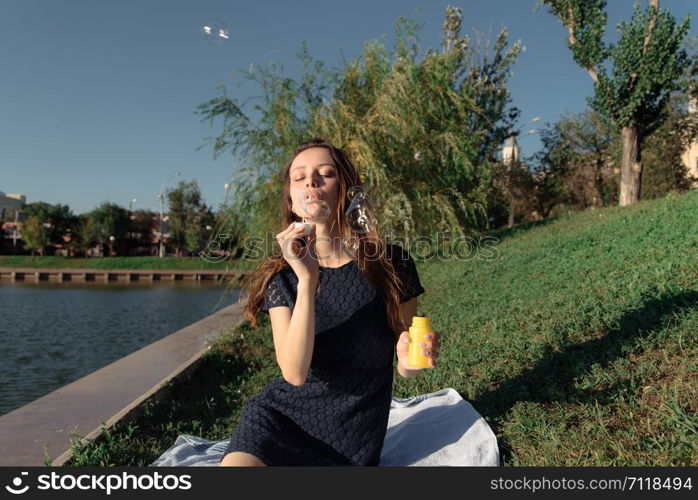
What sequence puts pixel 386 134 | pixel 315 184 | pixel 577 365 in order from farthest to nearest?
pixel 386 134
pixel 577 365
pixel 315 184

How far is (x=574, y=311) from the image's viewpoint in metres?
4.56

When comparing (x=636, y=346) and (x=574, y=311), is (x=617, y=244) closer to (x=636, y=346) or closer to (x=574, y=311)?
(x=574, y=311)

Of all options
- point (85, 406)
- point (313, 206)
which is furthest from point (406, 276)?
point (85, 406)

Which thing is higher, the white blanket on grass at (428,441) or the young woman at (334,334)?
the young woman at (334,334)

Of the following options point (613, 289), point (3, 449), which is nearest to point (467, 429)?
point (613, 289)

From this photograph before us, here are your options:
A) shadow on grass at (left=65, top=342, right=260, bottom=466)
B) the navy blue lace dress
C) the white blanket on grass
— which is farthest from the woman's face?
shadow on grass at (left=65, top=342, right=260, bottom=466)

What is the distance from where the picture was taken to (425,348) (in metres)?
2.12

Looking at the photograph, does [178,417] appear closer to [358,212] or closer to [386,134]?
[358,212]

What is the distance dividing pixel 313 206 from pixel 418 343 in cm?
75

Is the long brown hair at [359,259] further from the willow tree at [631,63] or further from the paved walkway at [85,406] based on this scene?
the willow tree at [631,63]

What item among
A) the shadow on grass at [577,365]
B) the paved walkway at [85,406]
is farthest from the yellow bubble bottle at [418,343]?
the paved walkway at [85,406]

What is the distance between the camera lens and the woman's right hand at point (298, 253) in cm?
183

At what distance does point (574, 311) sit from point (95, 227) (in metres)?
58.6
